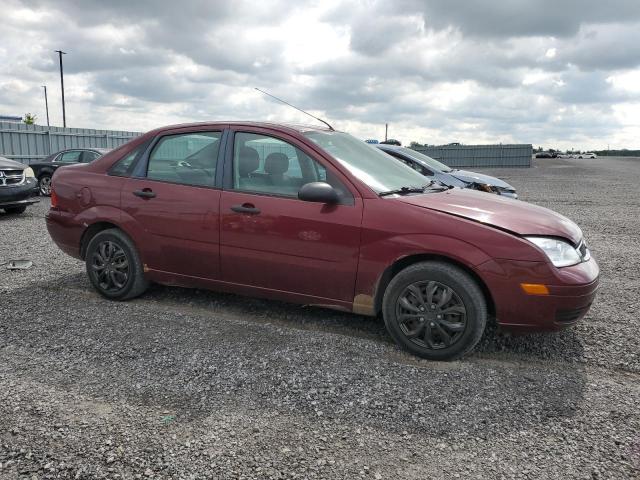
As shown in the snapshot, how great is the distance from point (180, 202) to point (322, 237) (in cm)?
139

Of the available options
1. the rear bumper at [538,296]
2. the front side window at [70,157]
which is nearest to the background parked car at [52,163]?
the front side window at [70,157]

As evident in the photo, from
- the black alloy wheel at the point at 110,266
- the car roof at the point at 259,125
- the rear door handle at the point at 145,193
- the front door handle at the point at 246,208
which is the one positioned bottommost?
the black alloy wheel at the point at 110,266

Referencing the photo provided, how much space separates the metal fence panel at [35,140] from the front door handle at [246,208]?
47.8 feet

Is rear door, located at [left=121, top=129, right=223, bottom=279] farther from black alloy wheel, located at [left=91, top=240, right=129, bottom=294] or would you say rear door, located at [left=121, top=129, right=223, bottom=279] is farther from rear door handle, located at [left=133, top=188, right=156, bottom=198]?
black alloy wheel, located at [left=91, top=240, right=129, bottom=294]

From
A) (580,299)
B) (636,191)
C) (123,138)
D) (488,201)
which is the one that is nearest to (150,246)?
(488,201)

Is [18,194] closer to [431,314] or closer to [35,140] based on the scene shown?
[431,314]

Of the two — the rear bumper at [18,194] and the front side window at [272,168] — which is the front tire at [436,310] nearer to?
the front side window at [272,168]

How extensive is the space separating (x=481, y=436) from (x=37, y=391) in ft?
8.68

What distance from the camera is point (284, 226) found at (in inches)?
155

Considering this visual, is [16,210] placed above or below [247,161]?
below

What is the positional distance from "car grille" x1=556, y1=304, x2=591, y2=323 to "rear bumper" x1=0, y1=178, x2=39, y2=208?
33.3 ft

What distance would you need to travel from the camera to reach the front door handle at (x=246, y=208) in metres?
4.07

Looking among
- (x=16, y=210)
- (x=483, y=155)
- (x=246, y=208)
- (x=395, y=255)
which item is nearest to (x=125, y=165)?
(x=246, y=208)

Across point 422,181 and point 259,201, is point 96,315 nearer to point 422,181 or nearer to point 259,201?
point 259,201
